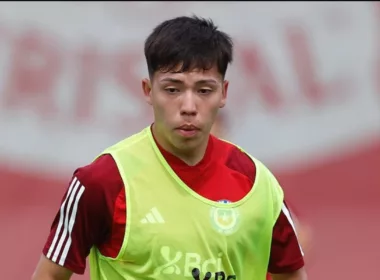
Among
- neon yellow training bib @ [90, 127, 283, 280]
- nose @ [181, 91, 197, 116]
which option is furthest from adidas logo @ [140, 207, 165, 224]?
nose @ [181, 91, 197, 116]

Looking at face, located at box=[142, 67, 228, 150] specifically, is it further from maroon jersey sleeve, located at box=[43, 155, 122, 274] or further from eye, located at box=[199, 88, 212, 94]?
maroon jersey sleeve, located at box=[43, 155, 122, 274]

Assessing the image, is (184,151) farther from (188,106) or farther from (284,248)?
(284,248)

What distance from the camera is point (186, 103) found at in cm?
235

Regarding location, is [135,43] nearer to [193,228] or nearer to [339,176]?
[339,176]

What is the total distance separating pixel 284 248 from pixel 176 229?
1.03ft

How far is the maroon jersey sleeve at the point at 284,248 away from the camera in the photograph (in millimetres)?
2535

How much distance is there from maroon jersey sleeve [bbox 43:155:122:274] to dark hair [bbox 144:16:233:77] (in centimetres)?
28

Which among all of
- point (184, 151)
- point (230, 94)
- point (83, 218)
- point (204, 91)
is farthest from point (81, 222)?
point (230, 94)

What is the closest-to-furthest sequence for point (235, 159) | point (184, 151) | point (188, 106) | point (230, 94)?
1. point (188, 106)
2. point (184, 151)
3. point (235, 159)
4. point (230, 94)

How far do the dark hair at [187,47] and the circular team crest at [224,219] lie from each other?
12.6 inches

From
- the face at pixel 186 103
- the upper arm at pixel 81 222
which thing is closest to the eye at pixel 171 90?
the face at pixel 186 103

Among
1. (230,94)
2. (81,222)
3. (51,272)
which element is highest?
(230,94)

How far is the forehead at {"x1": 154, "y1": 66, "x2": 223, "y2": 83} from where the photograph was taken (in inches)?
93.6

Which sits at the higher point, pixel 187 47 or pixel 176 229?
pixel 187 47
